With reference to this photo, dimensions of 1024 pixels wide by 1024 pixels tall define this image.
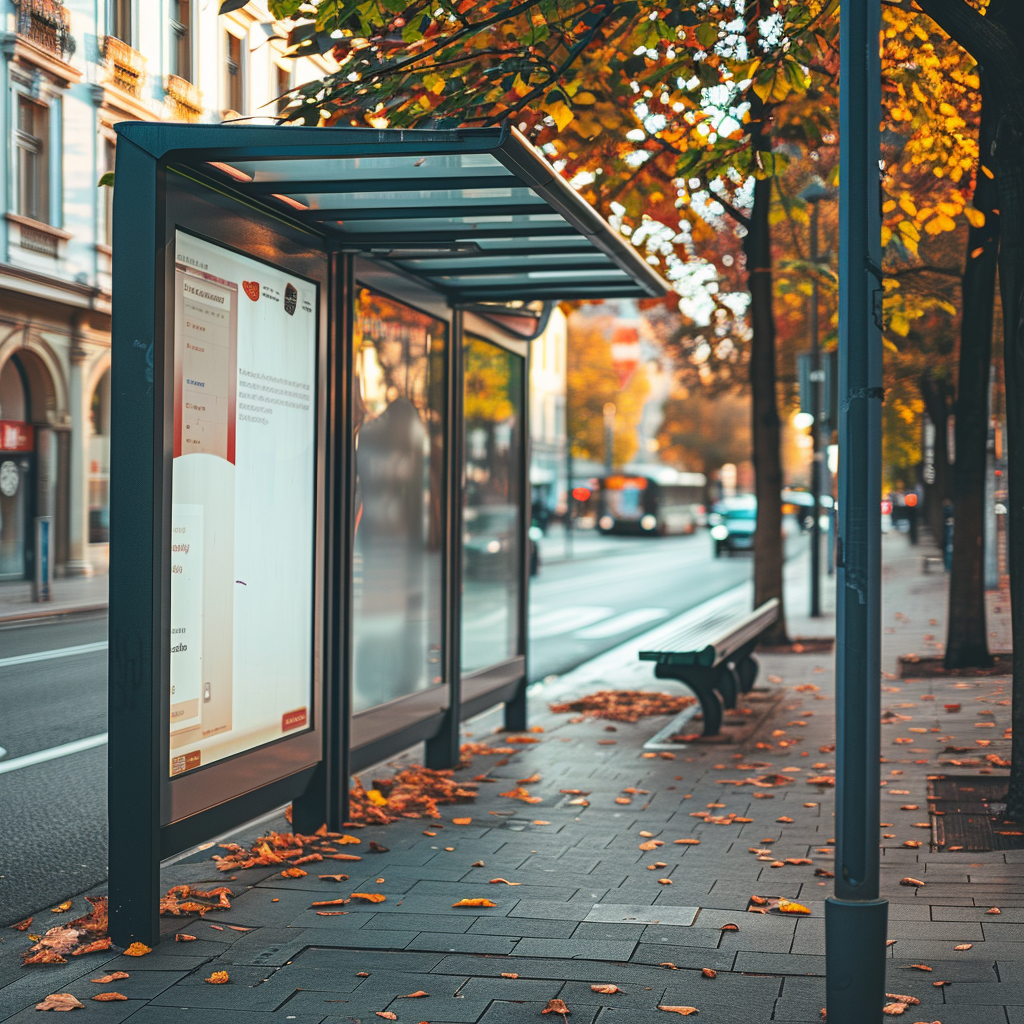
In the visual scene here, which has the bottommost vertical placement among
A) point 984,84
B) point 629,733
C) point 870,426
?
point 629,733

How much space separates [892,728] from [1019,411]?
12.1 ft

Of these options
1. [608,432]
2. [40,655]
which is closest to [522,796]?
[40,655]

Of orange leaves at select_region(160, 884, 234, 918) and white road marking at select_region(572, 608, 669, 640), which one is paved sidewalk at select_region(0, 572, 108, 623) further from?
white road marking at select_region(572, 608, 669, 640)

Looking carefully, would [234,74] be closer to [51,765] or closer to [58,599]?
[58,599]

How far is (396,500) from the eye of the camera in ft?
24.7

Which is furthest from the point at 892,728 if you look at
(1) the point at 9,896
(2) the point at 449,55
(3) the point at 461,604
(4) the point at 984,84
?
(1) the point at 9,896

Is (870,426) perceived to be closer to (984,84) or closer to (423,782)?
(984,84)

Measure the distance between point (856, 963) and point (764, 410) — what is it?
36.5 feet

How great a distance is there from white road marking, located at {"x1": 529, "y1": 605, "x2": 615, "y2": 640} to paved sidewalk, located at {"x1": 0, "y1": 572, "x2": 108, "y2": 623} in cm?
1054

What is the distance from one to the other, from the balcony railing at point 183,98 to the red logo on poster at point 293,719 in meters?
2.98

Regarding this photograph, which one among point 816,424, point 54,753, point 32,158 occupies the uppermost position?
point 32,158

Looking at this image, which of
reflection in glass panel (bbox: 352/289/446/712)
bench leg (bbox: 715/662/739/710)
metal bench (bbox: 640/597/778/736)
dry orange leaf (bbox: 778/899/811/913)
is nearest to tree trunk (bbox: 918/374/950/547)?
metal bench (bbox: 640/597/778/736)

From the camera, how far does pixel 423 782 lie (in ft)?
25.3

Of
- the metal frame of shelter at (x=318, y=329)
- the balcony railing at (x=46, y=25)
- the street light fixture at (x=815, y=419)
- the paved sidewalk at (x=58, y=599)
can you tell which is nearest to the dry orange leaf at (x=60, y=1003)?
the metal frame of shelter at (x=318, y=329)
